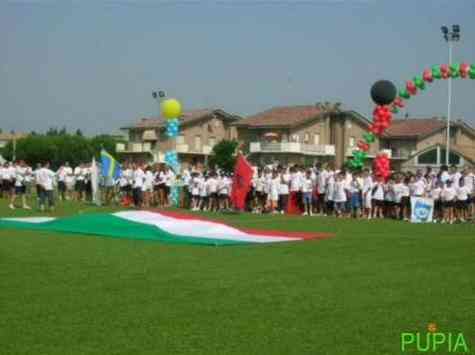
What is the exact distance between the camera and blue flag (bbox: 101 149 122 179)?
27422 mm

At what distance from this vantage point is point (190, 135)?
67.7 m

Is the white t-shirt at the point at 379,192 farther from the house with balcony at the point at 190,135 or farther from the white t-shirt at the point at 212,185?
the house with balcony at the point at 190,135

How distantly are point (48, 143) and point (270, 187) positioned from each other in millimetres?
61344

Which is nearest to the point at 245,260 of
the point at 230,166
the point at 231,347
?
the point at 231,347

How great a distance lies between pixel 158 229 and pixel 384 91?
41.3ft

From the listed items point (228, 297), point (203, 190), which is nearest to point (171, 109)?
point (203, 190)

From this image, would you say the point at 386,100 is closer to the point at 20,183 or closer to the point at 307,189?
the point at 307,189

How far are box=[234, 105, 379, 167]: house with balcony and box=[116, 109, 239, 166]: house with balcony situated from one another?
3.19 meters

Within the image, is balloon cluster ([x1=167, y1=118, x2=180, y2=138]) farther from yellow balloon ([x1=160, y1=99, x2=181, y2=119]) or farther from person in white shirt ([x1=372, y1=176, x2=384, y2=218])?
person in white shirt ([x1=372, y1=176, x2=384, y2=218])

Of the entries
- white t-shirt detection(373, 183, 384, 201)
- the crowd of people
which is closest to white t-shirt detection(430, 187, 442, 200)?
the crowd of people

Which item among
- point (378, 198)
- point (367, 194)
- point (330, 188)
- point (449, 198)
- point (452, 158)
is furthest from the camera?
point (452, 158)

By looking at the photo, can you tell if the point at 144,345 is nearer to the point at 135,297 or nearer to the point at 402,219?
the point at 135,297

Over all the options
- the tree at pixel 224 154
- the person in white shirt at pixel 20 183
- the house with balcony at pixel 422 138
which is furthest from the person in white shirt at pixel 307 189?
the house with balcony at pixel 422 138

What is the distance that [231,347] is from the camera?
579cm
